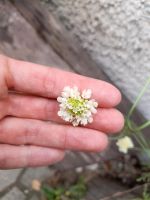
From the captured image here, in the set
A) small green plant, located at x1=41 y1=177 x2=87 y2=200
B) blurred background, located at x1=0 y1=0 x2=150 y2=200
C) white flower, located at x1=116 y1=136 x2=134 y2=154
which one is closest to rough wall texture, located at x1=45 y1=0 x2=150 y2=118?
blurred background, located at x1=0 y1=0 x2=150 y2=200

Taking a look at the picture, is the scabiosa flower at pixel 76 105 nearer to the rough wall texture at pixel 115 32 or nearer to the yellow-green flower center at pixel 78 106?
the yellow-green flower center at pixel 78 106

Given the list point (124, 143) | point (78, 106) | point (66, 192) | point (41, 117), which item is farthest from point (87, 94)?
point (66, 192)

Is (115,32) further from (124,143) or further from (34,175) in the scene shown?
(34,175)

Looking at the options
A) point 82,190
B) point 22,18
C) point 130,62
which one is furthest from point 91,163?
point 22,18

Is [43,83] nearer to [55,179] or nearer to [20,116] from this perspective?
[20,116]

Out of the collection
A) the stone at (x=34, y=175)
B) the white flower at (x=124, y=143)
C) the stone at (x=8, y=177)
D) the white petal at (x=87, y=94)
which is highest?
the white petal at (x=87, y=94)

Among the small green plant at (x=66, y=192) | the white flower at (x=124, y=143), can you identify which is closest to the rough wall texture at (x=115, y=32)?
the white flower at (x=124, y=143)
